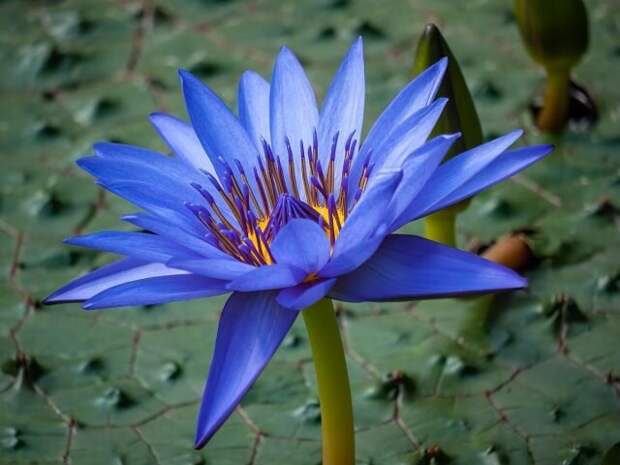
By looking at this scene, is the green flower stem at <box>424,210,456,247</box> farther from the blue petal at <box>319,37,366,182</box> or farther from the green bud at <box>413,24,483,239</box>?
the blue petal at <box>319,37,366,182</box>

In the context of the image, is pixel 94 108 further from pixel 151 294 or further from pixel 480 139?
pixel 151 294

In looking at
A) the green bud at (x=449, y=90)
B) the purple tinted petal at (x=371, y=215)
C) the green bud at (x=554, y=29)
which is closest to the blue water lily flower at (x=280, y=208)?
the purple tinted petal at (x=371, y=215)

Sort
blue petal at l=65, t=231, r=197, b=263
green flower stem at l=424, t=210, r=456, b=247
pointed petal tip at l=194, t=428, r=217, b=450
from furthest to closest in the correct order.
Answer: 1. green flower stem at l=424, t=210, r=456, b=247
2. blue petal at l=65, t=231, r=197, b=263
3. pointed petal tip at l=194, t=428, r=217, b=450

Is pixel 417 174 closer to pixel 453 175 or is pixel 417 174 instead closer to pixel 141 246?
→ pixel 453 175

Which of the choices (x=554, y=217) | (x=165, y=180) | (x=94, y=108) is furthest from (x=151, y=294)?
(x=94, y=108)

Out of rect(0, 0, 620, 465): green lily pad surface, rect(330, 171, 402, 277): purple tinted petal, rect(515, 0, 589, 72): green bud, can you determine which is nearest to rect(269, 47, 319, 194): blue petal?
rect(330, 171, 402, 277): purple tinted petal

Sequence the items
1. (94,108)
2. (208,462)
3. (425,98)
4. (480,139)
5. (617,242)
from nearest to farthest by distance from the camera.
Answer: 1. (425,98)
2. (208,462)
3. (480,139)
4. (617,242)
5. (94,108)

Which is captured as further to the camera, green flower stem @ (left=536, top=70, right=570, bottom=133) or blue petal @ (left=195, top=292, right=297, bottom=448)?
green flower stem @ (left=536, top=70, right=570, bottom=133)
